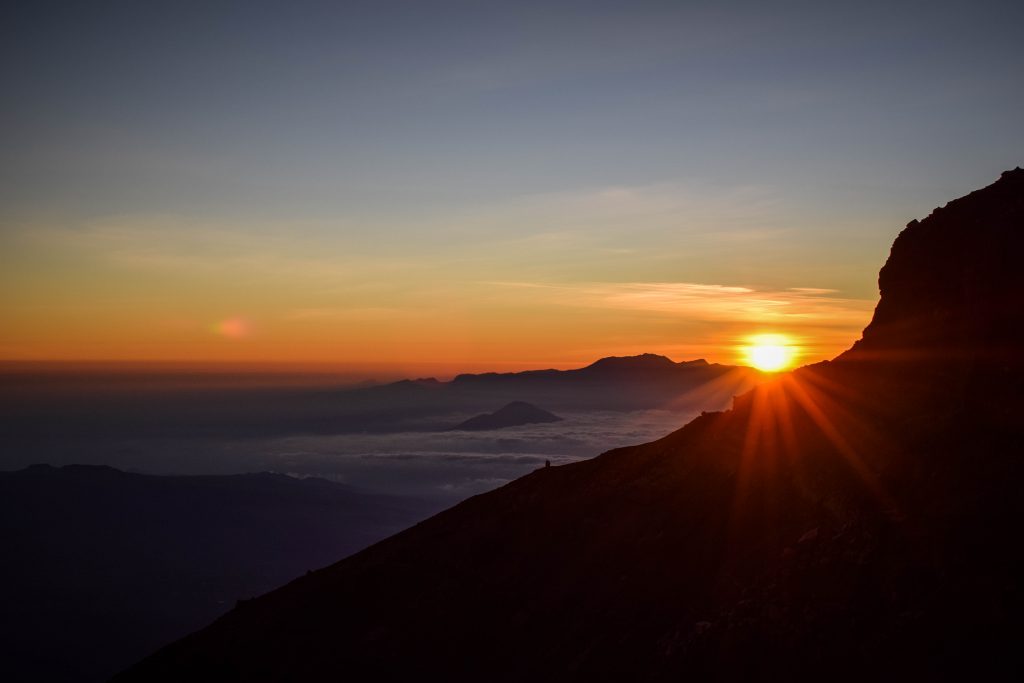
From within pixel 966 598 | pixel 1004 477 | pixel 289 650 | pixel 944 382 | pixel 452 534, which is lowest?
pixel 289 650

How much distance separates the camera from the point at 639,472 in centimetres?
4128

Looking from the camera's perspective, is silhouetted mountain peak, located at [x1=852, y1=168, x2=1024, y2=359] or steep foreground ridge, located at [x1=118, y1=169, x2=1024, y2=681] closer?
steep foreground ridge, located at [x1=118, y1=169, x2=1024, y2=681]

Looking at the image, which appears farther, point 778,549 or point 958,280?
point 958,280

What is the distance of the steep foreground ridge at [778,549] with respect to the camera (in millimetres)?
22953

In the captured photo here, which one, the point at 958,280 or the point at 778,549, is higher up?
the point at 958,280

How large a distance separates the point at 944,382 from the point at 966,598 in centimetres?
1108

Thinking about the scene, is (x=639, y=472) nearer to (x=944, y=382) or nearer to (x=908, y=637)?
(x=944, y=382)

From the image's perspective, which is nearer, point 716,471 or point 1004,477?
point 1004,477

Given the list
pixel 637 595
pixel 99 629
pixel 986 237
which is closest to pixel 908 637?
pixel 637 595

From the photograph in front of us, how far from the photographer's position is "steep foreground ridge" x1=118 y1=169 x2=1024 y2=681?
75.3ft

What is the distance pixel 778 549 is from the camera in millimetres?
28109

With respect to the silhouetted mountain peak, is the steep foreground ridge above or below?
below

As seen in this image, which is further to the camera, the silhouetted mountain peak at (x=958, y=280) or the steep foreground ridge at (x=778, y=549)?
the silhouetted mountain peak at (x=958, y=280)

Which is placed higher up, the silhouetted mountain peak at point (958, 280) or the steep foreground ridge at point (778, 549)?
the silhouetted mountain peak at point (958, 280)
